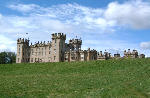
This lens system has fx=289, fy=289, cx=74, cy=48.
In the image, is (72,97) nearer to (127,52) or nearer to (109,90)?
(109,90)

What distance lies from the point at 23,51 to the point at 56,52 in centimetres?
2137

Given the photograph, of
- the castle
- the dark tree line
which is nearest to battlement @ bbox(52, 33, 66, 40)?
the castle

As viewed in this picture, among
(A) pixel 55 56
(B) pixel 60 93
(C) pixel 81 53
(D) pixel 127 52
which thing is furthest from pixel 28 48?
(B) pixel 60 93

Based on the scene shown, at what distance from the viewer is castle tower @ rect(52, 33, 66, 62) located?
124250 mm

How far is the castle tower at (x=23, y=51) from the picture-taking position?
138875 mm

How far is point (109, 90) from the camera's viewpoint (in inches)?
790

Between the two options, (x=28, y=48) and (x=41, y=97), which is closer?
(x=41, y=97)

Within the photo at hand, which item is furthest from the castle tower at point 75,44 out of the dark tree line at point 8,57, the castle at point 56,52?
the dark tree line at point 8,57

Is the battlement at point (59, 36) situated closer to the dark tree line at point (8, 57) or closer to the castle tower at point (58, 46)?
the castle tower at point (58, 46)

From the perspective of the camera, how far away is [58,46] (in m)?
124

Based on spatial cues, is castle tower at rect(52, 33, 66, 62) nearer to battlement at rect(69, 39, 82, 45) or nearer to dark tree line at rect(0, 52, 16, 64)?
battlement at rect(69, 39, 82, 45)

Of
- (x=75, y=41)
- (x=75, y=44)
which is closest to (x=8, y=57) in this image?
(x=75, y=44)

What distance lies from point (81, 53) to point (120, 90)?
325ft

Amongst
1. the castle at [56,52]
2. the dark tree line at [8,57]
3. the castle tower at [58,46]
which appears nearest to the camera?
the castle at [56,52]
